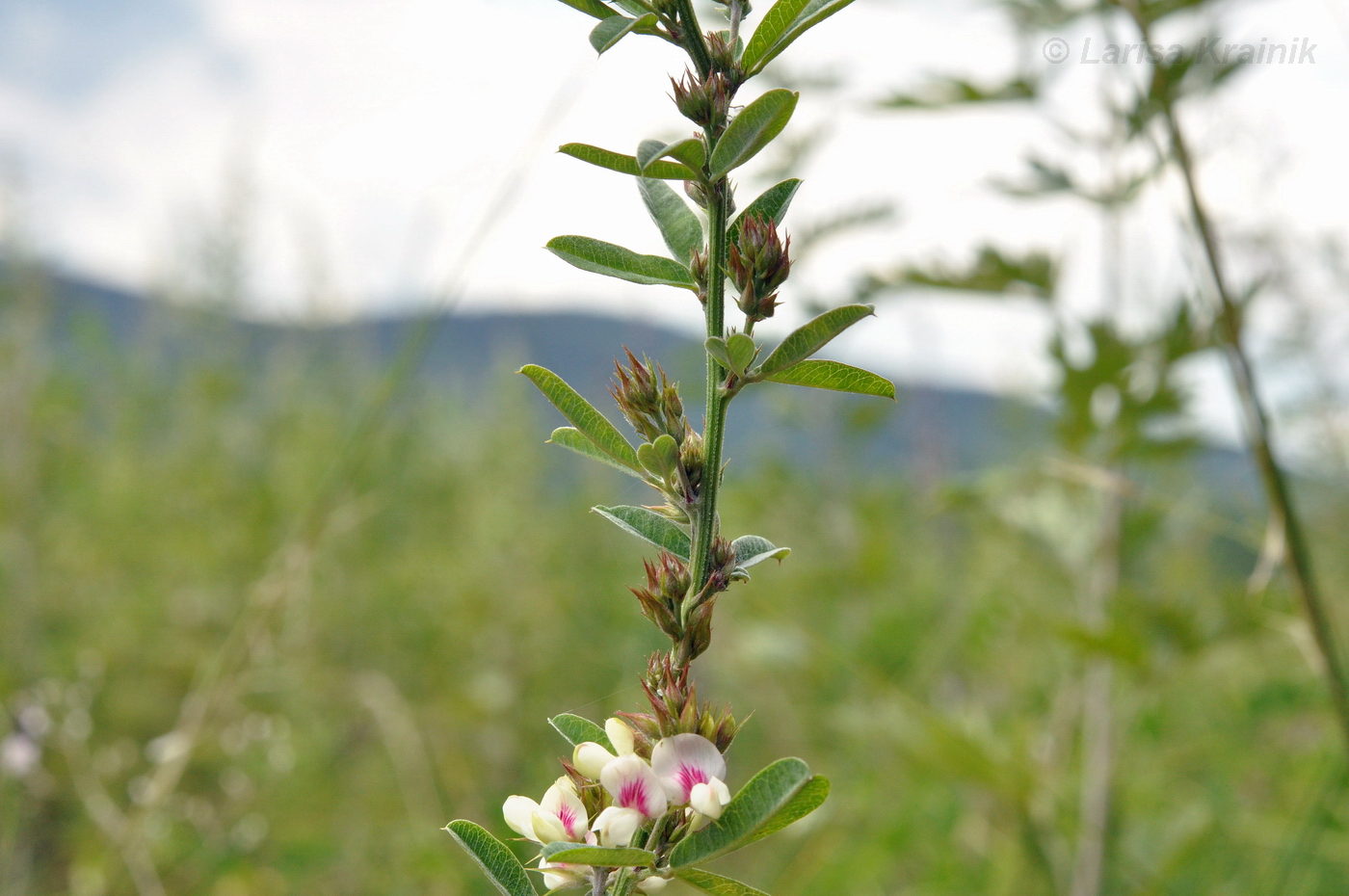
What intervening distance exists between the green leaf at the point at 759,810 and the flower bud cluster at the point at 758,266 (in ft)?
0.50

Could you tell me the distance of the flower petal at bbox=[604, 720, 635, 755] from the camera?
315 mm

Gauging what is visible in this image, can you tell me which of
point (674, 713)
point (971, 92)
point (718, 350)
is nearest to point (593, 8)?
point (718, 350)

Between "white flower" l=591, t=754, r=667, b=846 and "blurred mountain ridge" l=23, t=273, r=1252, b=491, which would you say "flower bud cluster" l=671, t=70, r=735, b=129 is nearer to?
"blurred mountain ridge" l=23, t=273, r=1252, b=491

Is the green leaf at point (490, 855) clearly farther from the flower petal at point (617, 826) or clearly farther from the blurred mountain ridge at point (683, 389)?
the blurred mountain ridge at point (683, 389)

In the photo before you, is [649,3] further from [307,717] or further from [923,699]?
[307,717]

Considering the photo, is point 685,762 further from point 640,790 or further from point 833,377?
point 833,377

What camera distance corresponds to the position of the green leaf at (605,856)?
0.91 feet

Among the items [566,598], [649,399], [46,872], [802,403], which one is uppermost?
[649,399]

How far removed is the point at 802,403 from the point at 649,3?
2.41 meters

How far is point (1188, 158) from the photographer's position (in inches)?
31.6

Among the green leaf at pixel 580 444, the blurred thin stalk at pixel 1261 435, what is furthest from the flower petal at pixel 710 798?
the blurred thin stalk at pixel 1261 435

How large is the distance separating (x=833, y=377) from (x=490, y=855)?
202 millimetres

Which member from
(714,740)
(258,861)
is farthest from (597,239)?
(258,861)

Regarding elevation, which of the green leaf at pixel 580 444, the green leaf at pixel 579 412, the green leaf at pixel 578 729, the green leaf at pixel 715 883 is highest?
the green leaf at pixel 579 412
